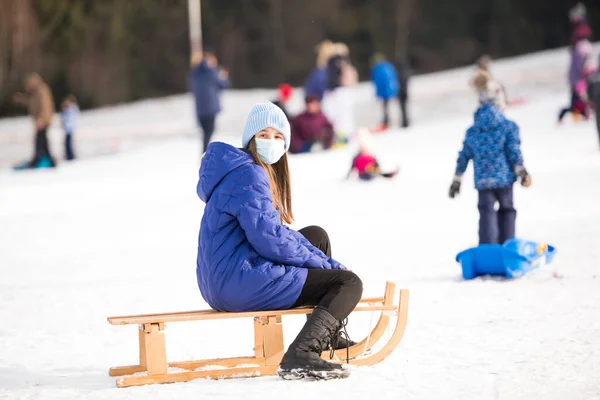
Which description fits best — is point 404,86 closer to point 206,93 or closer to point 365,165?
point 206,93

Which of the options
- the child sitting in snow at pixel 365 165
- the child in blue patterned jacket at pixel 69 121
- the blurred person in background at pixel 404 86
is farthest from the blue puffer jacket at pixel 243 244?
the blurred person in background at pixel 404 86

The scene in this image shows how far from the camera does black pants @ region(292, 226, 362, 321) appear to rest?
5125mm

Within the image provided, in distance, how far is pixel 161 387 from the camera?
502 centimetres

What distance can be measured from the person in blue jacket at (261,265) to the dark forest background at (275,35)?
22510mm

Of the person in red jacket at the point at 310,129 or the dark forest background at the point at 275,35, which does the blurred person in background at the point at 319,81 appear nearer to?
the person in red jacket at the point at 310,129

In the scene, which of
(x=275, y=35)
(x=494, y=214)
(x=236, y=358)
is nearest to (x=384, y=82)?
(x=275, y=35)

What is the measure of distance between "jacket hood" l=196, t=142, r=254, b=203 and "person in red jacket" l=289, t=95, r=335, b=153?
488 inches

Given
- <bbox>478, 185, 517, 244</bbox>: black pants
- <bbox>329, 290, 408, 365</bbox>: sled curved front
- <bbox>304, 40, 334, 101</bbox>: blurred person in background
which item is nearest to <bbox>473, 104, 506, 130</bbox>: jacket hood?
<bbox>478, 185, 517, 244</bbox>: black pants

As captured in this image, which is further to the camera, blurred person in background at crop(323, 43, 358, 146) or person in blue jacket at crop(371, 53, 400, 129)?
person in blue jacket at crop(371, 53, 400, 129)

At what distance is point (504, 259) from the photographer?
7.68m

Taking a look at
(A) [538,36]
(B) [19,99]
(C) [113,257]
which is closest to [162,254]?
(C) [113,257]

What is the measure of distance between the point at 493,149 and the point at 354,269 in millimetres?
1357

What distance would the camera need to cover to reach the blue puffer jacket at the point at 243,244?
16.5 feet

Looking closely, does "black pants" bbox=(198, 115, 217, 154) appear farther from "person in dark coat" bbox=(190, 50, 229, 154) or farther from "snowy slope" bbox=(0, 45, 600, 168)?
"snowy slope" bbox=(0, 45, 600, 168)
